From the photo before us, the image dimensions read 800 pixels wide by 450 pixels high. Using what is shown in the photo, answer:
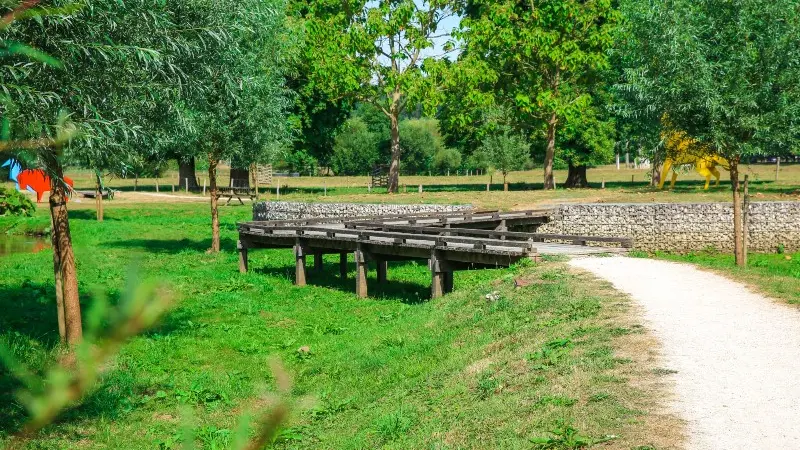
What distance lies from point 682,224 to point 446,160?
7489cm

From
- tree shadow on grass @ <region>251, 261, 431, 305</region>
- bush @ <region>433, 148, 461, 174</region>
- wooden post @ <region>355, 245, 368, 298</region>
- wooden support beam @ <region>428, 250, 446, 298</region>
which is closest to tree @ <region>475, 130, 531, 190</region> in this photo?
tree shadow on grass @ <region>251, 261, 431, 305</region>

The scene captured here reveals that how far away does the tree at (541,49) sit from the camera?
4781 cm

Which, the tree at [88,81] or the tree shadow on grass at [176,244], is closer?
the tree at [88,81]

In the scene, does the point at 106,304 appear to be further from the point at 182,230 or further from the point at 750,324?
the point at 182,230

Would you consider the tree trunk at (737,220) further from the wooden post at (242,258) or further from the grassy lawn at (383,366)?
the wooden post at (242,258)

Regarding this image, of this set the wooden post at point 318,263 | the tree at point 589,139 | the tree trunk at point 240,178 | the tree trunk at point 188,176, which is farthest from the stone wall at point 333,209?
the tree trunk at point 188,176

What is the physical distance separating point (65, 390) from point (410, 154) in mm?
112106

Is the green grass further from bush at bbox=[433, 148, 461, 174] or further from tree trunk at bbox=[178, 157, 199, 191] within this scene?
bush at bbox=[433, 148, 461, 174]

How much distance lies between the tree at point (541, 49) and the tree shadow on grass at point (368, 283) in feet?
67.0

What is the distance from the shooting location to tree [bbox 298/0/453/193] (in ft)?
153

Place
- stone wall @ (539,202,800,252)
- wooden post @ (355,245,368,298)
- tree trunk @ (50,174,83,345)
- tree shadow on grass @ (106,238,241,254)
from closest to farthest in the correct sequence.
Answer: tree trunk @ (50,174,83,345) → wooden post @ (355,245,368,298) → stone wall @ (539,202,800,252) → tree shadow on grass @ (106,238,241,254)

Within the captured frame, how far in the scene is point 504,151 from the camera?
6047 centimetres

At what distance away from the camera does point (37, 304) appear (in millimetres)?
22125

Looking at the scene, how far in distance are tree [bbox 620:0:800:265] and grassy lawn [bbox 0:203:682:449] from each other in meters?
8.91
